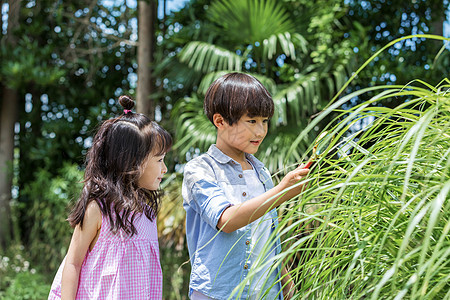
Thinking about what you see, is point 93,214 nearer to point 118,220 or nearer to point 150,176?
point 118,220

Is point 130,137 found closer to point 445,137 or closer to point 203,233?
point 203,233

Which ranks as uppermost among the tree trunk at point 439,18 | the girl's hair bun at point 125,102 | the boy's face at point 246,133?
the tree trunk at point 439,18

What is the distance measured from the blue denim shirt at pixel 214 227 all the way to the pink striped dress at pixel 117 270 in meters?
0.15

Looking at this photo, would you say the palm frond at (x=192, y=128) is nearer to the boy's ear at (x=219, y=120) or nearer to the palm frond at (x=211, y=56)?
the palm frond at (x=211, y=56)

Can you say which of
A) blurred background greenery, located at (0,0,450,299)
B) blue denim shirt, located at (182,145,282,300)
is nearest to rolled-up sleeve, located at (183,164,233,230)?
blue denim shirt, located at (182,145,282,300)

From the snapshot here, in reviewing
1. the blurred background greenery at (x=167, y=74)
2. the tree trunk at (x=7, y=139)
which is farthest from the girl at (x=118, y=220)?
the tree trunk at (x=7, y=139)

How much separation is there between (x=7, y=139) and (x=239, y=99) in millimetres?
4273

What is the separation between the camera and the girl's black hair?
1399 mm

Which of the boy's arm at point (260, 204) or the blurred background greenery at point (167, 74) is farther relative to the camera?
the blurred background greenery at point (167, 74)

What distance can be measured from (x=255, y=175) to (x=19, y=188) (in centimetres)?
434

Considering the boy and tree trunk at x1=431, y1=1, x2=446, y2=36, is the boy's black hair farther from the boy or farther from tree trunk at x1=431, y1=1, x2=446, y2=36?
tree trunk at x1=431, y1=1, x2=446, y2=36

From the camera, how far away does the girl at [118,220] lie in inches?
53.6

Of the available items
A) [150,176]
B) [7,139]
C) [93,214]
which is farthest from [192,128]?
[7,139]

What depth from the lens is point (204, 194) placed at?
4.17 feet
